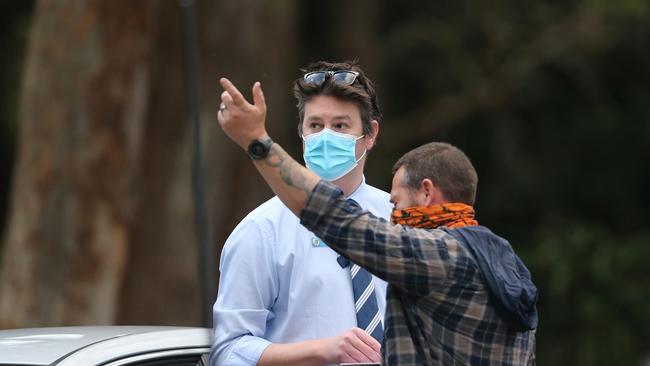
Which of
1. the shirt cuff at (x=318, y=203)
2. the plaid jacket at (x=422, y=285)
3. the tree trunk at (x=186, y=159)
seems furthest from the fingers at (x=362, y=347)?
the tree trunk at (x=186, y=159)

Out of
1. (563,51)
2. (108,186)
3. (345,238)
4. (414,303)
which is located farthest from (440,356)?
(563,51)

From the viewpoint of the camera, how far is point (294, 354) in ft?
11.8

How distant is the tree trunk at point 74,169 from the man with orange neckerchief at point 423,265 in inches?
287

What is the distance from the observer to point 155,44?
43.5ft

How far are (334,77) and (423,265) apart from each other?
88 cm

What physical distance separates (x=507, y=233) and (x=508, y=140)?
1.23 meters

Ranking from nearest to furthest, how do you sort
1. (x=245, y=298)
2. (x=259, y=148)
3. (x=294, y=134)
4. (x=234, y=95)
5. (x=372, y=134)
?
(x=234, y=95) → (x=259, y=148) → (x=245, y=298) → (x=372, y=134) → (x=294, y=134)

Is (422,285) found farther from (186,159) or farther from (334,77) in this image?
(186,159)

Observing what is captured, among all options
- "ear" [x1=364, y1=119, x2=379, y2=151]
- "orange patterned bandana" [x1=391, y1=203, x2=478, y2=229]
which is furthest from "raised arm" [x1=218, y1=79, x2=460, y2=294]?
"ear" [x1=364, y1=119, x2=379, y2=151]

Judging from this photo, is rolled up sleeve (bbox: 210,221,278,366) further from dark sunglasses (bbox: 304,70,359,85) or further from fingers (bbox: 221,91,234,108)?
fingers (bbox: 221,91,234,108)

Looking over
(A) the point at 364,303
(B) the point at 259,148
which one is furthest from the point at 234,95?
(A) the point at 364,303

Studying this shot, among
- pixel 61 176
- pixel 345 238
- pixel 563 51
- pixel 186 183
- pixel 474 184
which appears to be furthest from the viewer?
pixel 563 51

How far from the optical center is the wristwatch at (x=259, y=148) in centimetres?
318

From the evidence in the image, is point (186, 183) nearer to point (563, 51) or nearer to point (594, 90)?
point (563, 51)
